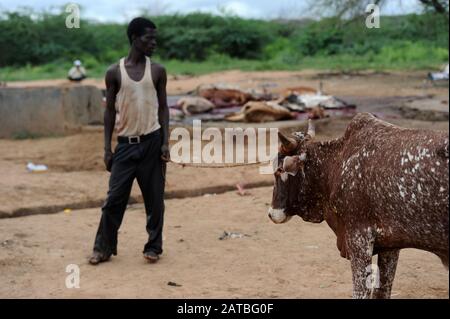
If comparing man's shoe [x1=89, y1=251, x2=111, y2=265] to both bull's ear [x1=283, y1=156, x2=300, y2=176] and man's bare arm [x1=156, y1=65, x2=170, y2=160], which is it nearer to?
man's bare arm [x1=156, y1=65, x2=170, y2=160]

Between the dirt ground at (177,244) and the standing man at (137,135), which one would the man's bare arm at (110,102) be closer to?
the standing man at (137,135)

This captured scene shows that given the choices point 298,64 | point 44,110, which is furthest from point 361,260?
point 298,64

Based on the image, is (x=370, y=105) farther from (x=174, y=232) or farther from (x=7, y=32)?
(x=7, y=32)

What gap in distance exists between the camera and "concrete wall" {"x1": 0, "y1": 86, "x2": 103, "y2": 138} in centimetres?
1273

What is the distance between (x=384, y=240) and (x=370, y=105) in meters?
12.6

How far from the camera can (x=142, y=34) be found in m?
6.03

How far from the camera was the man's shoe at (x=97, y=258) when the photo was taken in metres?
6.21

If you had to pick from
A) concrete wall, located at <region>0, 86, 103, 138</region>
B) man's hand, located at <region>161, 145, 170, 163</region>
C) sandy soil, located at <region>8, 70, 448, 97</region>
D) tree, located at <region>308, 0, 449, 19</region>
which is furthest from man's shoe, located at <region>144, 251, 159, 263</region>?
tree, located at <region>308, 0, 449, 19</region>

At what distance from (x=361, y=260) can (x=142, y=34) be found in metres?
2.90

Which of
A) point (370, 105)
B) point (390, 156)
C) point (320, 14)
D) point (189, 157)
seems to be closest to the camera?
point (390, 156)

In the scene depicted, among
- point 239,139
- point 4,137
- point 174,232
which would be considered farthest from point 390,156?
point 4,137

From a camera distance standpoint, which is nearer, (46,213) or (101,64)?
(46,213)

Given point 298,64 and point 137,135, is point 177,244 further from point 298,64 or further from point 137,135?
point 298,64
